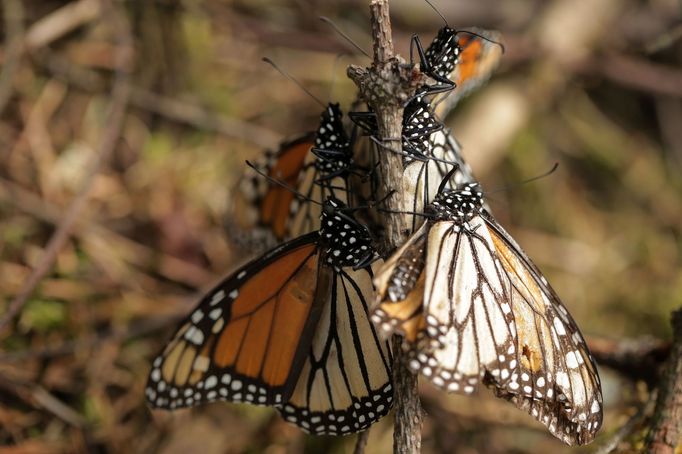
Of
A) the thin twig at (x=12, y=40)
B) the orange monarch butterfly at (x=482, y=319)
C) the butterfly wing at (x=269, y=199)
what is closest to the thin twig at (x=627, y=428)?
the orange monarch butterfly at (x=482, y=319)

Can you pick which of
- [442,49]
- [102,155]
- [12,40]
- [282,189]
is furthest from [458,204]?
[12,40]

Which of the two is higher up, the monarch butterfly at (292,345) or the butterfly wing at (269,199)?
the butterfly wing at (269,199)

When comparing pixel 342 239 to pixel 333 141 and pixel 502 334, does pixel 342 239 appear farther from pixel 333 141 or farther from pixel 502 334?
pixel 502 334

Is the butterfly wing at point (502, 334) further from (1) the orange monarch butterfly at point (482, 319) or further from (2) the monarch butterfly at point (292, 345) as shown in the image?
(2) the monarch butterfly at point (292, 345)

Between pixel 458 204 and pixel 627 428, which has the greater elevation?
pixel 458 204

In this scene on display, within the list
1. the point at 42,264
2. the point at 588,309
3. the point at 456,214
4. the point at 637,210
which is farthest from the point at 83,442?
the point at 637,210

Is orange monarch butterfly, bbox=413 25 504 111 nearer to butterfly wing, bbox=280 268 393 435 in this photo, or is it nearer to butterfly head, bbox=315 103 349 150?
butterfly head, bbox=315 103 349 150
